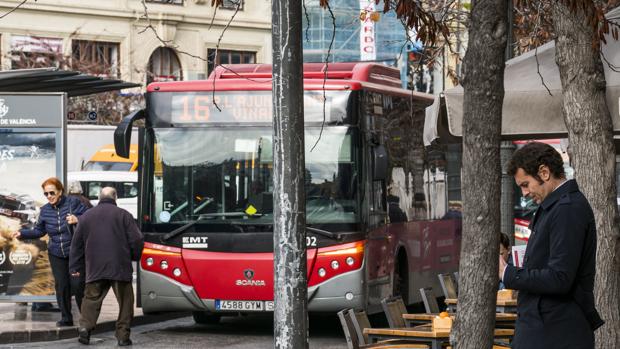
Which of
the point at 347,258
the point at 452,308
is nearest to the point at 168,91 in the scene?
the point at 347,258

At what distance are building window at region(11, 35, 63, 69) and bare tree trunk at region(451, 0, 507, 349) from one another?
3666 centimetres

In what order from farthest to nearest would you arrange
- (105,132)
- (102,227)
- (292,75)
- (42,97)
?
(105,132) < (42,97) < (102,227) < (292,75)

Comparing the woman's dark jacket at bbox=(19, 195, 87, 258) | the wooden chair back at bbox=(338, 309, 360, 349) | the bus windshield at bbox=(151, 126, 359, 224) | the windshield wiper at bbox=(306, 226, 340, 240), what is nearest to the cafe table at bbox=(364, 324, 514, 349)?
the wooden chair back at bbox=(338, 309, 360, 349)

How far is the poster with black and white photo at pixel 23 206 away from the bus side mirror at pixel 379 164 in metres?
4.09

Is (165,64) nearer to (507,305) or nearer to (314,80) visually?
(314,80)

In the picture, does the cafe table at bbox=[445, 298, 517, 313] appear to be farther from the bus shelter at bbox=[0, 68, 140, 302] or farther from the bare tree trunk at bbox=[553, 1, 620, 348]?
the bus shelter at bbox=[0, 68, 140, 302]

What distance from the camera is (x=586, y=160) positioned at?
9.30 metres

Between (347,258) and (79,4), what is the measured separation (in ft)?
105

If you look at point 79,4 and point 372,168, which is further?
point 79,4

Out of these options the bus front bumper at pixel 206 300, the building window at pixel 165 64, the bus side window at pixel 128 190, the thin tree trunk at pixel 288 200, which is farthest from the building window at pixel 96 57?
the thin tree trunk at pixel 288 200

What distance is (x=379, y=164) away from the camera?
1530 centimetres

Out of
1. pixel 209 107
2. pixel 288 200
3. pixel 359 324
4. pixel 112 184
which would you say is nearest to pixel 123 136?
pixel 209 107

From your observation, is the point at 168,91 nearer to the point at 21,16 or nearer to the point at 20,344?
the point at 20,344

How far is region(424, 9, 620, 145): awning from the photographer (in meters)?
9.68
